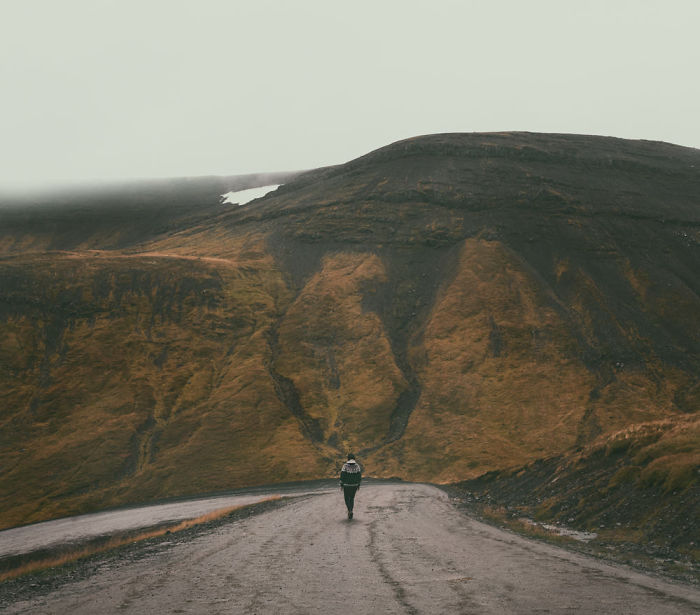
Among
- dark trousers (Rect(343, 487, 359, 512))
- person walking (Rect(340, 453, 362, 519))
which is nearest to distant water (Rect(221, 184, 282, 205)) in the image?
person walking (Rect(340, 453, 362, 519))

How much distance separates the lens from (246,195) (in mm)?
186875

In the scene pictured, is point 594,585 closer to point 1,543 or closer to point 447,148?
point 1,543

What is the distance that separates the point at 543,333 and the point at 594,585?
80.5 meters

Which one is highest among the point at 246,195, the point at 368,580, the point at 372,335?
the point at 246,195

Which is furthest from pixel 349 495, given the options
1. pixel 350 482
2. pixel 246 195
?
pixel 246 195

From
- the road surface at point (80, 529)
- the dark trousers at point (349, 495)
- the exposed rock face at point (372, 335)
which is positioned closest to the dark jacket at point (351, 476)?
the dark trousers at point (349, 495)

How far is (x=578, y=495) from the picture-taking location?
1014 inches

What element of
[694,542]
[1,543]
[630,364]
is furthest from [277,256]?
[694,542]

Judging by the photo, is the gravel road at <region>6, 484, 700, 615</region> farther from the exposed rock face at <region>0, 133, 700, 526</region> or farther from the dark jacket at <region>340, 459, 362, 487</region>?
the exposed rock face at <region>0, 133, 700, 526</region>

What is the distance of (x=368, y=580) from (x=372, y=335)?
265 ft

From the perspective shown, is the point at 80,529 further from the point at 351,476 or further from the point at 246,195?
the point at 246,195

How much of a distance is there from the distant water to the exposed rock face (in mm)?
43321

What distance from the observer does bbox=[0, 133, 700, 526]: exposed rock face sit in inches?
2768

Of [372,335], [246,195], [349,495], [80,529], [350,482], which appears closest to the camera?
[349,495]
